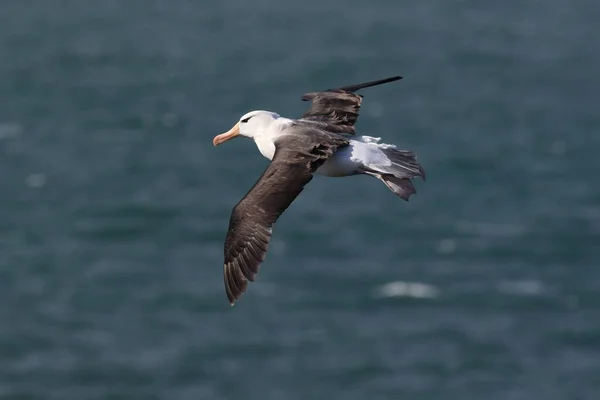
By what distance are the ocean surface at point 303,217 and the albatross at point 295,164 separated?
52.7 feet

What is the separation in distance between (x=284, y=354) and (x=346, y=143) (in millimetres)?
18170

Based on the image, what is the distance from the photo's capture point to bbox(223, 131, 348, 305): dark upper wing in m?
11.3

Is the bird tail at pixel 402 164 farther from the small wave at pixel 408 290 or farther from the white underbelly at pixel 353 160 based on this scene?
the small wave at pixel 408 290

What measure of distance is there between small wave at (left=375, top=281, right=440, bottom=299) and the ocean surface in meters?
0.07

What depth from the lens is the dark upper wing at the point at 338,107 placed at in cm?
1341

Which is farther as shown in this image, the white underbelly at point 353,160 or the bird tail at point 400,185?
the white underbelly at point 353,160

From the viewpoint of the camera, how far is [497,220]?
38344 millimetres

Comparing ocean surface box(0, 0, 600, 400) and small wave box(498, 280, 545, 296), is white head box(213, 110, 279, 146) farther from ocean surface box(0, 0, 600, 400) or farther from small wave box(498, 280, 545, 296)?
small wave box(498, 280, 545, 296)

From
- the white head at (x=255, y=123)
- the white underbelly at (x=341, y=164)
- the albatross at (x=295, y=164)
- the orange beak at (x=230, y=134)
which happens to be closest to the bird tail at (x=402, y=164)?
the albatross at (x=295, y=164)

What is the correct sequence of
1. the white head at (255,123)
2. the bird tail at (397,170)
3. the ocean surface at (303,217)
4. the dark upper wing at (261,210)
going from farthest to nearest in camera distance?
the ocean surface at (303,217) → the white head at (255,123) → the bird tail at (397,170) → the dark upper wing at (261,210)

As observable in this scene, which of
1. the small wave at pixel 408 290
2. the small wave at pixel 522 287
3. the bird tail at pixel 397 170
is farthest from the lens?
the small wave at pixel 522 287

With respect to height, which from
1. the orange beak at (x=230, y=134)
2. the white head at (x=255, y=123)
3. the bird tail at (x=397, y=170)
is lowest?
the bird tail at (x=397, y=170)

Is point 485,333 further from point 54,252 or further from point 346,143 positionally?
point 346,143

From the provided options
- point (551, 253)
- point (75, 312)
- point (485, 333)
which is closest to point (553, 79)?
point (551, 253)
